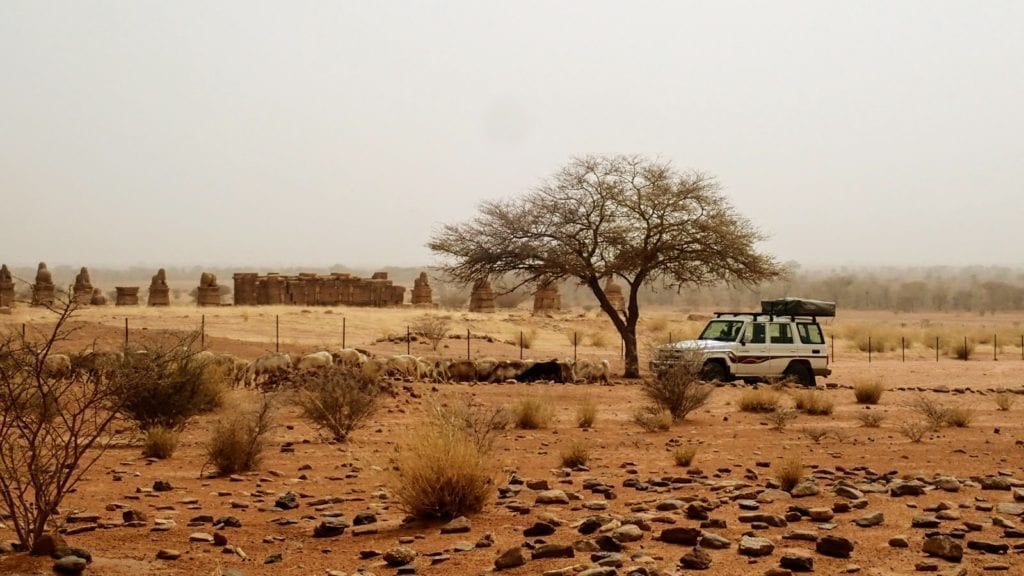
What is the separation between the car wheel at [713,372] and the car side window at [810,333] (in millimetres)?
2239

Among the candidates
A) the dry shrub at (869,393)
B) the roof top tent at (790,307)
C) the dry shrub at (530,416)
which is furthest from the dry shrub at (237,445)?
the roof top tent at (790,307)

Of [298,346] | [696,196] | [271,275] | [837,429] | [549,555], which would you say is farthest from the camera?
[271,275]

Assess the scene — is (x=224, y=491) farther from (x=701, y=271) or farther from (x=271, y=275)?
(x=271, y=275)

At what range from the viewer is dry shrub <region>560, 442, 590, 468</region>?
12.9 m

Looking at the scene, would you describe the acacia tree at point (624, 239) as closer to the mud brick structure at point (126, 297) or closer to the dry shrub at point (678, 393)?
the dry shrub at point (678, 393)

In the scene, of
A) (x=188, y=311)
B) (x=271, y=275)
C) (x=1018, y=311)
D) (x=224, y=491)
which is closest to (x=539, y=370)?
(x=224, y=491)

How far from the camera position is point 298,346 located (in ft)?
108

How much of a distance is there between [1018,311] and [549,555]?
99915 millimetres

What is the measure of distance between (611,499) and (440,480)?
2090mm

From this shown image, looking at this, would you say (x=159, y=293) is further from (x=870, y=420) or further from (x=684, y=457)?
(x=684, y=457)

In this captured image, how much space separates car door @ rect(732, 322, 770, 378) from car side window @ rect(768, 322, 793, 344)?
17 centimetres

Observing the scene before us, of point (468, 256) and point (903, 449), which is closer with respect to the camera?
point (903, 449)

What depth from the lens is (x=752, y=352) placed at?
2453 cm

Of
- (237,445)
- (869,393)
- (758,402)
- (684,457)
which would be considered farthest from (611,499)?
(869,393)
